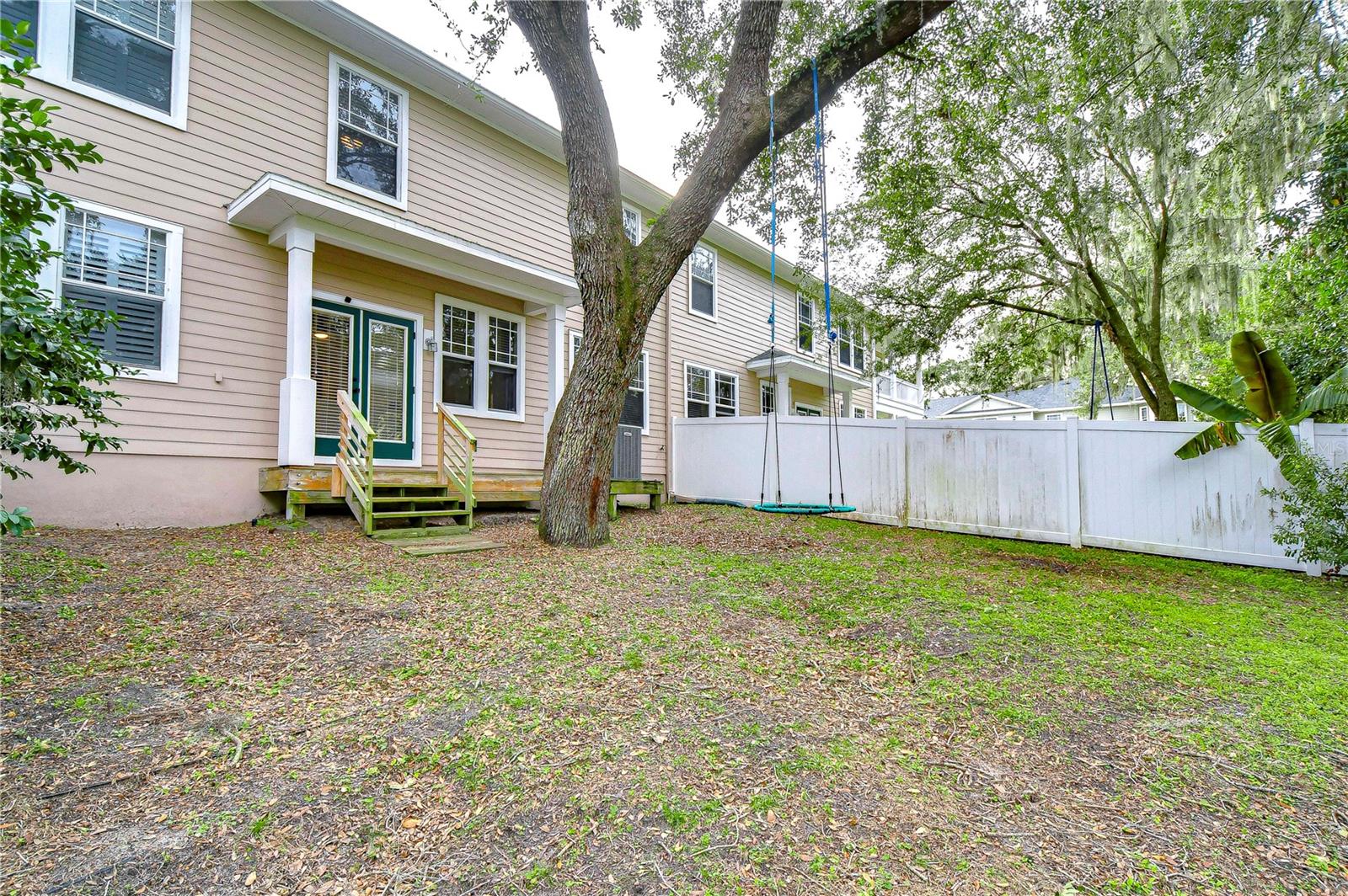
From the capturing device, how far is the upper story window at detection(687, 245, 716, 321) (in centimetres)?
1224

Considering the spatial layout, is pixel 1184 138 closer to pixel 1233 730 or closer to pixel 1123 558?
pixel 1123 558

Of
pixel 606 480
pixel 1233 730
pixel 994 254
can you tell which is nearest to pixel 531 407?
pixel 606 480

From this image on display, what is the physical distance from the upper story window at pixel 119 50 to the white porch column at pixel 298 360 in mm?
1636

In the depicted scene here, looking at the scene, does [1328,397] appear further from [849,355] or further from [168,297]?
[168,297]

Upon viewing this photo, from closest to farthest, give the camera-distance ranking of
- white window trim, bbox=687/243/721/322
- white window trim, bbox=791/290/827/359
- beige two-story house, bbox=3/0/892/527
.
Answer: beige two-story house, bbox=3/0/892/527 → white window trim, bbox=687/243/721/322 → white window trim, bbox=791/290/827/359

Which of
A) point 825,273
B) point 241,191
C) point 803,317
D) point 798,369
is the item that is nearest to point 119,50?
point 241,191

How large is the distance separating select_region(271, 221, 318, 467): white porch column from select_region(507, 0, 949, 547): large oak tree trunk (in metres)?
2.74

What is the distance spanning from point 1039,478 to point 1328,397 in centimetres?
270

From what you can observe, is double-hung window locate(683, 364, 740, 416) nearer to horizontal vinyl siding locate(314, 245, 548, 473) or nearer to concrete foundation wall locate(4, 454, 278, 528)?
horizontal vinyl siding locate(314, 245, 548, 473)

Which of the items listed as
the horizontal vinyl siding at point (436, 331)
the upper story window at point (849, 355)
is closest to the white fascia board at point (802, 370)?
the upper story window at point (849, 355)

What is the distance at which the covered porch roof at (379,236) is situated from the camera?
19.7 feet

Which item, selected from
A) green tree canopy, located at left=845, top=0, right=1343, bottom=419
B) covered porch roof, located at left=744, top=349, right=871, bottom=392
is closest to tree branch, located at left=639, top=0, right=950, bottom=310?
green tree canopy, located at left=845, top=0, right=1343, bottom=419

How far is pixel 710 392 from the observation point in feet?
41.8

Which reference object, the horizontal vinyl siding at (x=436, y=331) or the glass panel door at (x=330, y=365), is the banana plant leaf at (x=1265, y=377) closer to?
the horizontal vinyl siding at (x=436, y=331)
